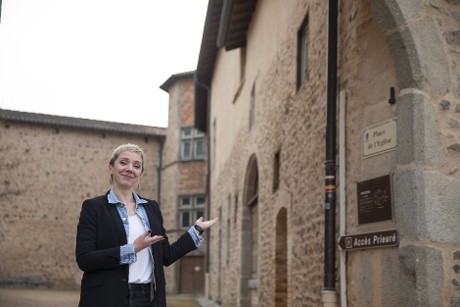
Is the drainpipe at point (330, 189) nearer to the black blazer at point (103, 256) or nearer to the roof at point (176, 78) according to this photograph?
the black blazer at point (103, 256)

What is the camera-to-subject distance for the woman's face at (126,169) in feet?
9.86

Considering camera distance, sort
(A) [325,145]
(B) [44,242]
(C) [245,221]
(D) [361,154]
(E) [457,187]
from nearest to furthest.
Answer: (E) [457,187], (D) [361,154], (A) [325,145], (C) [245,221], (B) [44,242]

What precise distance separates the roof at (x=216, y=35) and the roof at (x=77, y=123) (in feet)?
8.37

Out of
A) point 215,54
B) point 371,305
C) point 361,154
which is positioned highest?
point 215,54

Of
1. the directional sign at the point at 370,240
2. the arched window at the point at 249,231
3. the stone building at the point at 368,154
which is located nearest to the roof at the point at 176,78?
the arched window at the point at 249,231

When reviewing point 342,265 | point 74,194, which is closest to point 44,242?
point 74,194

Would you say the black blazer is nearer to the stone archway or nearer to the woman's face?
the woman's face

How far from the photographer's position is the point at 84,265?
9.16 feet

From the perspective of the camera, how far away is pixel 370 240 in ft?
14.7

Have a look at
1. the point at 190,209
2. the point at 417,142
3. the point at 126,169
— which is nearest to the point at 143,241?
the point at 126,169

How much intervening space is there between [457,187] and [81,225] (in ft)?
8.06

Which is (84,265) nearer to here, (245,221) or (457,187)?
(457,187)

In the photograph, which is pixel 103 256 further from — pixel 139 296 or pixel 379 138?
pixel 379 138

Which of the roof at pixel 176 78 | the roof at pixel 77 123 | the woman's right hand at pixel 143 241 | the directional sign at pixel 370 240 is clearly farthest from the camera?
the roof at pixel 176 78
